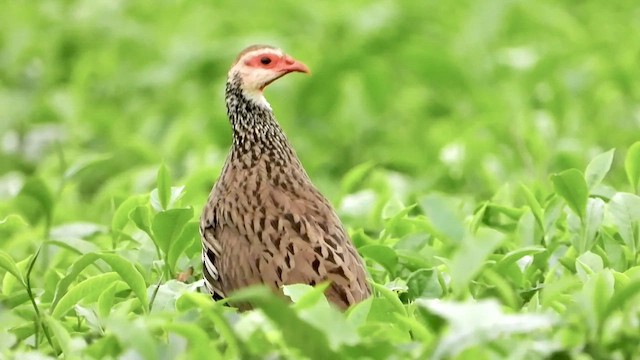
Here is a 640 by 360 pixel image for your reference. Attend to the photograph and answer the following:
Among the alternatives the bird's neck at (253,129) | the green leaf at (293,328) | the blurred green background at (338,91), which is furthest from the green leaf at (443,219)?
the blurred green background at (338,91)

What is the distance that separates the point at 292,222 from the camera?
479 centimetres

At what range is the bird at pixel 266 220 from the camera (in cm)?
459

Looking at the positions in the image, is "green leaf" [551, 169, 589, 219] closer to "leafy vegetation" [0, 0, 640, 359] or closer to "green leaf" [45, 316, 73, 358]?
"leafy vegetation" [0, 0, 640, 359]

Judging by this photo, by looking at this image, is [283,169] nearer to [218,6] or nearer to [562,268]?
[562,268]

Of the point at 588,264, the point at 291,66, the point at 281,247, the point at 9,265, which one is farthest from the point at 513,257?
the point at 9,265

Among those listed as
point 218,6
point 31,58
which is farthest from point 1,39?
point 218,6

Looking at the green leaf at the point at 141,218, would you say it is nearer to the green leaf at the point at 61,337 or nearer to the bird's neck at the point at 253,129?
the bird's neck at the point at 253,129

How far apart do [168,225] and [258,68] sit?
89 centimetres

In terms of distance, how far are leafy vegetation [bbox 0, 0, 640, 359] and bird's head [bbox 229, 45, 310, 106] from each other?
1.43ft

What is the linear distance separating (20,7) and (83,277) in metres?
7.52

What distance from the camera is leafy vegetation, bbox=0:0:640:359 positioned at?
3684 millimetres

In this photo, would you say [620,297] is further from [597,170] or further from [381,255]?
[597,170]

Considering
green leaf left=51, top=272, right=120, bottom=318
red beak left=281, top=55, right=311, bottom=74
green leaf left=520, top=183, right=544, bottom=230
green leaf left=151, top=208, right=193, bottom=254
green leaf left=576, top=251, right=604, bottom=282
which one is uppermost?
red beak left=281, top=55, right=311, bottom=74

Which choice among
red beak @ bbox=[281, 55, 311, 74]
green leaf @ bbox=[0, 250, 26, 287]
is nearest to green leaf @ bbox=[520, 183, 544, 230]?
red beak @ bbox=[281, 55, 311, 74]
